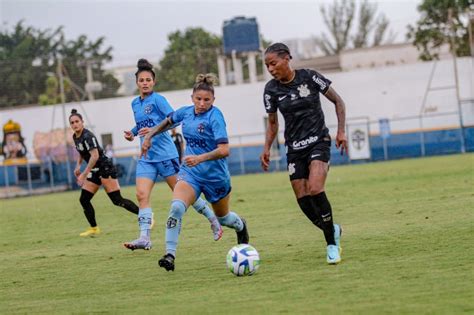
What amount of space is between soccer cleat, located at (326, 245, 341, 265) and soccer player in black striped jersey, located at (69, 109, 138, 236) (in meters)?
6.37

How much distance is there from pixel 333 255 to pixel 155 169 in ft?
12.4

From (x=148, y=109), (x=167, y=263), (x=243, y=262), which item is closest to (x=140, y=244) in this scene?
(x=167, y=263)

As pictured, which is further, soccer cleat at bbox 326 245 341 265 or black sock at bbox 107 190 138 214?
black sock at bbox 107 190 138 214

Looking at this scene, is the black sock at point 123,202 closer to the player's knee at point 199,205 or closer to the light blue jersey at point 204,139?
the player's knee at point 199,205

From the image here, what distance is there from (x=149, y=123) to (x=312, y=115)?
322cm

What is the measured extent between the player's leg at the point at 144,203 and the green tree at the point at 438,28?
35.3 metres

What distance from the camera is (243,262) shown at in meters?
9.62

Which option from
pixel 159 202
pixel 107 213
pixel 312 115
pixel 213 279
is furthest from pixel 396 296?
pixel 159 202

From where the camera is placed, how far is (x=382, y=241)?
11.7 metres

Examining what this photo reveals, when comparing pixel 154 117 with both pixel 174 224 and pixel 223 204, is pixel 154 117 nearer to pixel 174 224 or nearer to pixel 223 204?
pixel 223 204

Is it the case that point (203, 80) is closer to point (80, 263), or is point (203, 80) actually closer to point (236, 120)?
point (80, 263)

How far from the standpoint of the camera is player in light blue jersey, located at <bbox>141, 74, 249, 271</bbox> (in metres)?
10.5

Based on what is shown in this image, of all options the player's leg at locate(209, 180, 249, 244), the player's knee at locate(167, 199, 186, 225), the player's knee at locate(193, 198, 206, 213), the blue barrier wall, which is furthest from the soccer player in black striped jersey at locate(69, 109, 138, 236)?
the blue barrier wall

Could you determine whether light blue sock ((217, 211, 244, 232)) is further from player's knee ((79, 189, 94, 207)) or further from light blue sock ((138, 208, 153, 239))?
player's knee ((79, 189, 94, 207))
